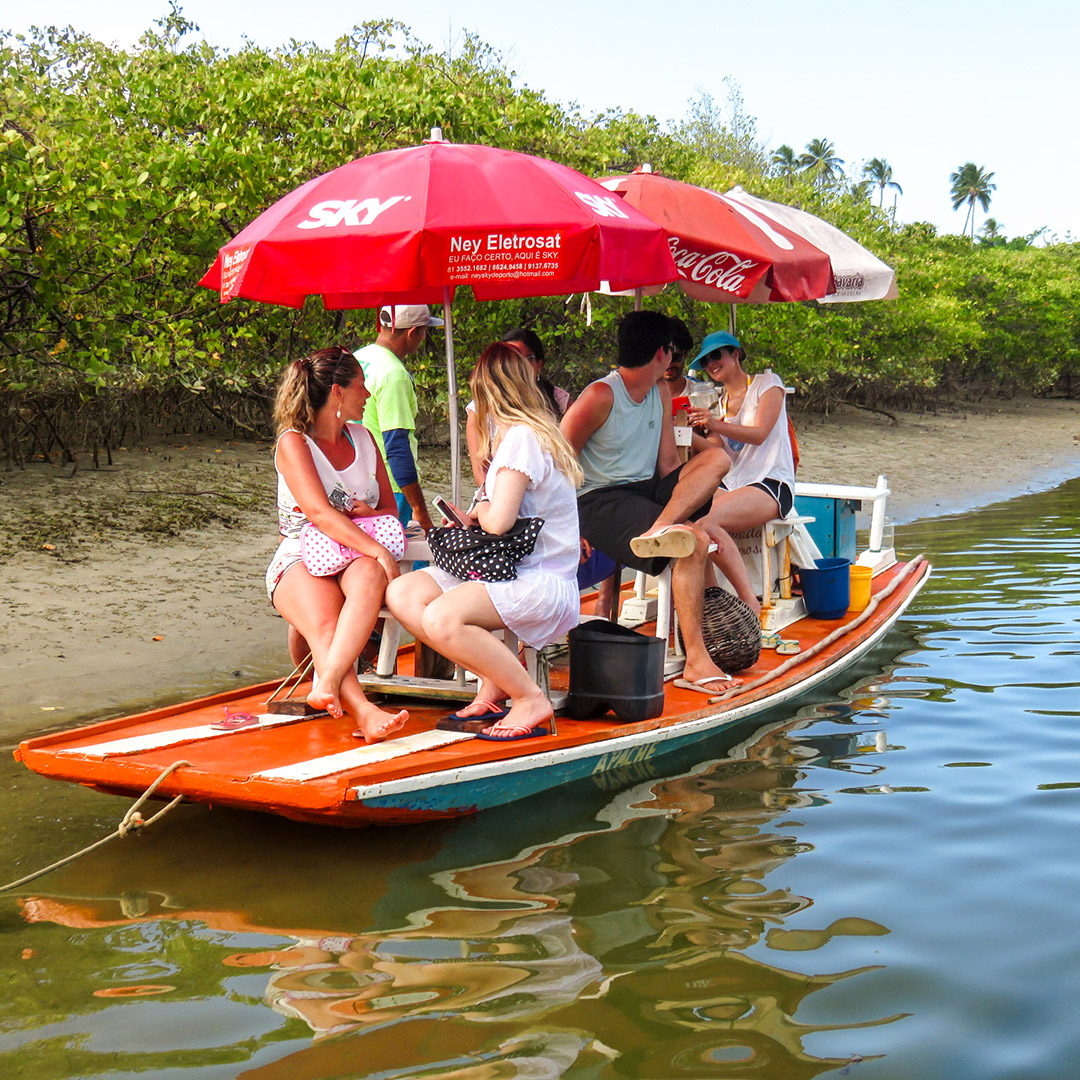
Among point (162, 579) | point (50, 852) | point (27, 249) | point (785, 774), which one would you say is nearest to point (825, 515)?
point (785, 774)

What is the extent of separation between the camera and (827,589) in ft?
26.5

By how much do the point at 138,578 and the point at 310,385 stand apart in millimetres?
4938

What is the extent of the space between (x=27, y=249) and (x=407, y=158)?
553cm

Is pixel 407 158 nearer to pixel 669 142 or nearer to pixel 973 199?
pixel 669 142

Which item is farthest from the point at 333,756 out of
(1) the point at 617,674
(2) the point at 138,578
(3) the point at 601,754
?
(2) the point at 138,578

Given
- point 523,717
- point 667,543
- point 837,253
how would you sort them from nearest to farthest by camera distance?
1. point 523,717
2. point 667,543
3. point 837,253

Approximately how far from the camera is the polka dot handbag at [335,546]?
518 centimetres

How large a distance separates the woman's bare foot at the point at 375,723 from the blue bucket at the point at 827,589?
3842 millimetres

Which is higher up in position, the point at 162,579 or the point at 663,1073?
the point at 162,579

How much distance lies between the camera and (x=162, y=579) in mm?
9719

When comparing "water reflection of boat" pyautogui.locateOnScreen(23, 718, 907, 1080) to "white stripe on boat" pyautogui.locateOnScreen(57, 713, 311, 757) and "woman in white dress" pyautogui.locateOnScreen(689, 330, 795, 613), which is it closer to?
"white stripe on boat" pyautogui.locateOnScreen(57, 713, 311, 757)

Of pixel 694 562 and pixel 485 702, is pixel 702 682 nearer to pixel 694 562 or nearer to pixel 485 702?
pixel 694 562

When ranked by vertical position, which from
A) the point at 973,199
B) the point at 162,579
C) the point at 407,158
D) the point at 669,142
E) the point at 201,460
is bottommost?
the point at 162,579

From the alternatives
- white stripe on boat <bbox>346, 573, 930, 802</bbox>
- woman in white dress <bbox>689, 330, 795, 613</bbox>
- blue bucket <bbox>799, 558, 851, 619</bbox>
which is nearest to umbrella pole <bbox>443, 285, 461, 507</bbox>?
white stripe on boat <bbox>346, 573, 930, 802</bbox>
